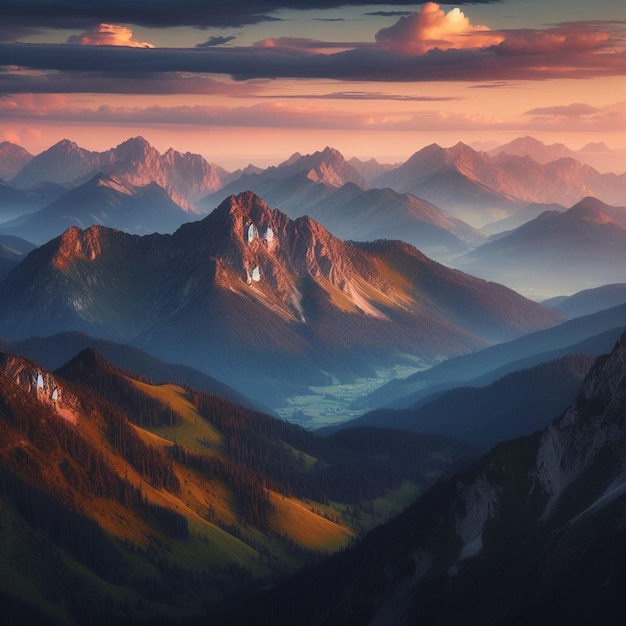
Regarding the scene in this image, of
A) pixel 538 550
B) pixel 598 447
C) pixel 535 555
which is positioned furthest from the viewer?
pixel 598 447


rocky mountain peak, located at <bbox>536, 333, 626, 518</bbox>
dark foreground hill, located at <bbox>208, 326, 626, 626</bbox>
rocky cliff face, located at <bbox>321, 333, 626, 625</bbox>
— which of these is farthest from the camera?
rocky mountain peak, located at <bbox>536, 333, 626, 518</bbox>

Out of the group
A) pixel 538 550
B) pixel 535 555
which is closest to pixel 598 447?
pixel 538 550

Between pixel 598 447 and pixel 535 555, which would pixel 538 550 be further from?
pixel 598 447

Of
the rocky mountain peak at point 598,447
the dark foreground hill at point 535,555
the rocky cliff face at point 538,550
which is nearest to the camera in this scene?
the dark foreground hill at point 535,555

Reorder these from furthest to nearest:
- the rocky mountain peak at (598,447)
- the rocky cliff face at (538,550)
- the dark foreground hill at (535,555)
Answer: the rocky mountain peak at (598,447) < the rocky cliff face at (538,550) < the dark foreground hill at (535,555)

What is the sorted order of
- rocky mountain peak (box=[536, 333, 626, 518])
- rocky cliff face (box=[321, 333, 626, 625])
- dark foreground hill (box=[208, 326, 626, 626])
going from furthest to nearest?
rocky mountain peak (box=[536, 333, 626, 518]), rocky cliff face (box=[321, 333, 626, 625]), dark foreground hill (box=[208, 326, 626, 626])

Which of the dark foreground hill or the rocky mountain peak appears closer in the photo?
the dark foreground hill

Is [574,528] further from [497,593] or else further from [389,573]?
[389,573]

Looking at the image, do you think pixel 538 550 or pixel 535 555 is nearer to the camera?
pixel 535 555

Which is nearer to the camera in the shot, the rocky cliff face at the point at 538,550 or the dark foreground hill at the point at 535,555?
the dark foreground hill at the point at 535,555

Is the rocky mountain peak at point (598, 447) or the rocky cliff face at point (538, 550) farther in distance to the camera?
the rocky mountain peak at point (598, 447)

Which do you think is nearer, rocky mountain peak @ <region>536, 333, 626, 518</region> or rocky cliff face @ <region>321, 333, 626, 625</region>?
rocky cliff face @ <region>321, 333, 626, 625</region>
